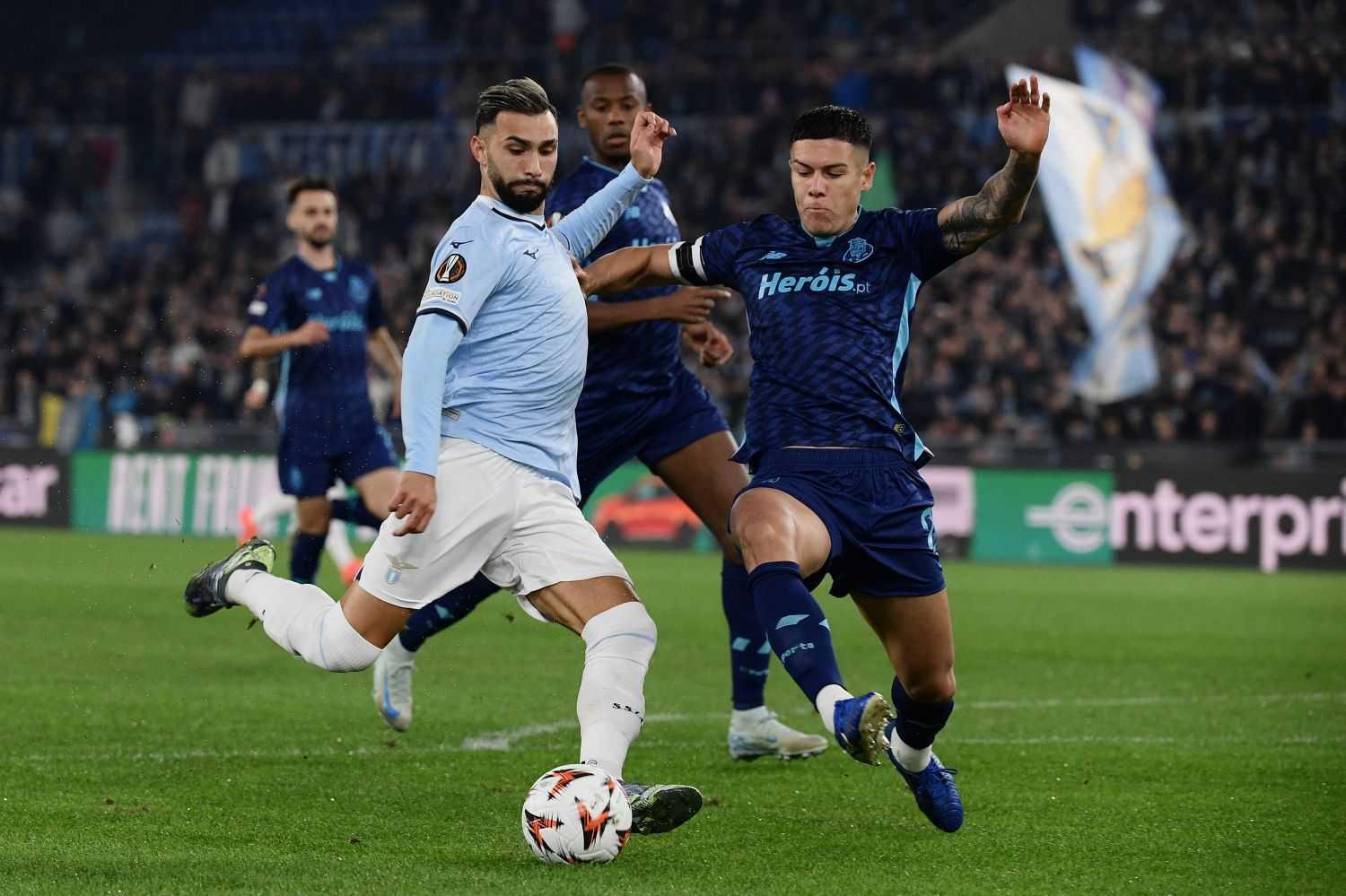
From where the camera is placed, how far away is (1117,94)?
72.4 ft

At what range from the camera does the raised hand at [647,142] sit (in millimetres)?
5797

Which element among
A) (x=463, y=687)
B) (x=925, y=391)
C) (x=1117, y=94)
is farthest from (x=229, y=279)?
(x=463, y=687)

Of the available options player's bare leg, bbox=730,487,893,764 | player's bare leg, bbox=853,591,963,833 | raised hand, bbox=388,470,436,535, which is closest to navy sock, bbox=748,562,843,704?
player's bare leg, bbox=730,487,893,764

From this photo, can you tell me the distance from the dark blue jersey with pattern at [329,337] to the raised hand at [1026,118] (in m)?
5.50

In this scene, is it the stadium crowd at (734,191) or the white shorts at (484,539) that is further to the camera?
the stadium crowd at (734,191)

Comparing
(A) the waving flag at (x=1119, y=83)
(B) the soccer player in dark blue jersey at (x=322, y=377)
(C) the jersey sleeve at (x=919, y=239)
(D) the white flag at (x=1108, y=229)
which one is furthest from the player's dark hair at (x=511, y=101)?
(A) the waving flag at (x=1119, y=83)

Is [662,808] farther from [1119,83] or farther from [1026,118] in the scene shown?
[1119,83]

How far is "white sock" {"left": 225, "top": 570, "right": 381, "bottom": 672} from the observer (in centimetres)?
528

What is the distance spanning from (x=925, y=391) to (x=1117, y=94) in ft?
14.1

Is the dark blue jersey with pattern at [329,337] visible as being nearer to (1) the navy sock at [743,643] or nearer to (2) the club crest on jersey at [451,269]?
(1) the navy sock at [743,643]

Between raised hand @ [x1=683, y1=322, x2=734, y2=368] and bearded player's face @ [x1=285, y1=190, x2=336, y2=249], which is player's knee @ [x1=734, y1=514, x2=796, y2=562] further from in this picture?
bearded player's face @ [x1=285, y1=190, x2=336, y2=249]

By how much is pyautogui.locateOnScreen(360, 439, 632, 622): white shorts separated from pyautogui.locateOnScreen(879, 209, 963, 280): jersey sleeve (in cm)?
127

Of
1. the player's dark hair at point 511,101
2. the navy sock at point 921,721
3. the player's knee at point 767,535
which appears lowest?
the navy sock at point 921,721

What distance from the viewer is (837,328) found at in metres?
5.48
